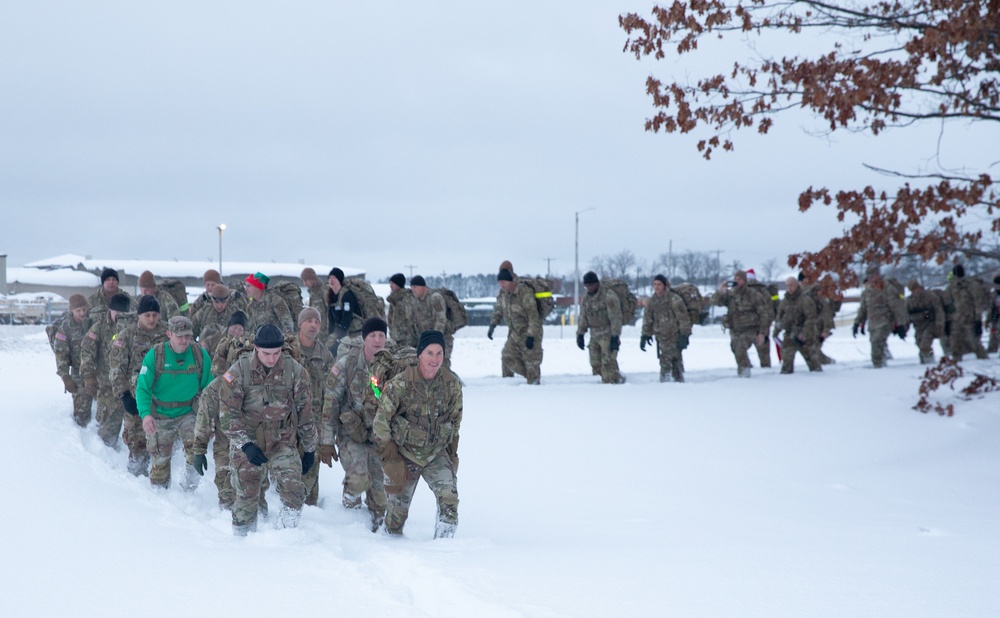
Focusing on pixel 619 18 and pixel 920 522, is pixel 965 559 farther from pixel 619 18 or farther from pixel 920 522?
pixel 619 18

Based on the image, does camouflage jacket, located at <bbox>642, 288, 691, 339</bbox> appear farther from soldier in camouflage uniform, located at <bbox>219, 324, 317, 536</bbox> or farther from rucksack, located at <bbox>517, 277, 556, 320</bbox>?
soldier in camouflage uniform, located at <bbox>219, 324, 317, 536</bbox>

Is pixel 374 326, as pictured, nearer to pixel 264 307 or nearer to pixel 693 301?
pixel 264 307

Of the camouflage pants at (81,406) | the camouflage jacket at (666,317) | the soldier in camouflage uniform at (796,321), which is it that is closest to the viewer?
the camouflage pants at (81,406)

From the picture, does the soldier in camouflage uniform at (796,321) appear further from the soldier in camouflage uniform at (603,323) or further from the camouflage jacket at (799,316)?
the soldier in camouflage uniform at (603,323)

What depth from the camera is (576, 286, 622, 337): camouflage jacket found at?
14242 mm

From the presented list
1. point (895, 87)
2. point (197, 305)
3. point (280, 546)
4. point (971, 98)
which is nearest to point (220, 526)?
point (280, 546)

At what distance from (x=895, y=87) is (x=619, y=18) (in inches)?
131

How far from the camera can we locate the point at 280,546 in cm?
612

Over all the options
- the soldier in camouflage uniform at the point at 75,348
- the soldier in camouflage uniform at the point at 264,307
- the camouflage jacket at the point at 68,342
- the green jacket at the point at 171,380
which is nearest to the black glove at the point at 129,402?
the green jacket at the point at 171,380

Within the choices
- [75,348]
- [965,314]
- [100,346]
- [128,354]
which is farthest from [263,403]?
[965,314]

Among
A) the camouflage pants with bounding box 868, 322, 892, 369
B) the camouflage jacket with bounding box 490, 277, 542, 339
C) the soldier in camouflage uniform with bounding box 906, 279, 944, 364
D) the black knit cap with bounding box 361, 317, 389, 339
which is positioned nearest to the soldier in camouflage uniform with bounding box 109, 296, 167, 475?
the black knit cap with bounding box 361, 317, 389, 339

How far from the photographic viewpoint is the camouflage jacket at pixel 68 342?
11.2 metres

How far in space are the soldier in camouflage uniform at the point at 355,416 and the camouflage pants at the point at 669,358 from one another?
26.9 feet

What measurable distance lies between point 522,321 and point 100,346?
20.9 feet
